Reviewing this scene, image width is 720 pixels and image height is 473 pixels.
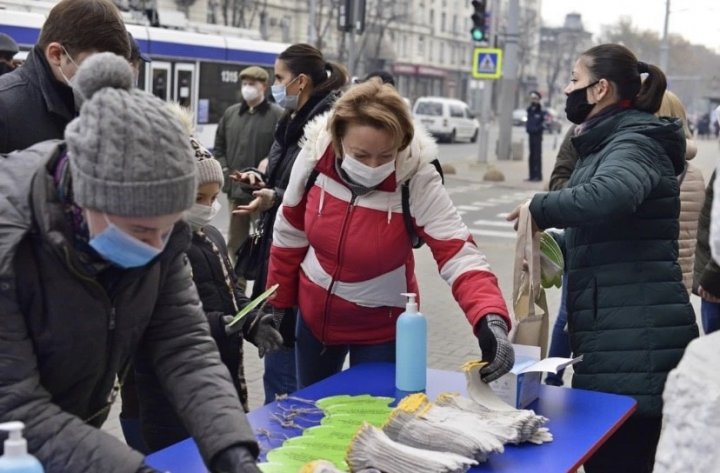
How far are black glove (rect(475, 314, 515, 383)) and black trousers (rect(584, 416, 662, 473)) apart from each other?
0.77 meters

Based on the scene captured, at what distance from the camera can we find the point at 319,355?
12.6 ft

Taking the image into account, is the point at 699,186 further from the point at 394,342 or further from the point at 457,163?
the point at 457,163

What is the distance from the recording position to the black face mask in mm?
3828

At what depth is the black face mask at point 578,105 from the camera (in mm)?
3828

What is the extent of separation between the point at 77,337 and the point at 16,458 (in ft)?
1.14

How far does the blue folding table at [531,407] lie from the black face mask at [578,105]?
1079 mm

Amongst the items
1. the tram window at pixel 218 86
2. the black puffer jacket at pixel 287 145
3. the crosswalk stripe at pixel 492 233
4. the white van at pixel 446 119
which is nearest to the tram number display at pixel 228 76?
the tram window at pixel 218 86

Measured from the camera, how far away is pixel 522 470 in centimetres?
265

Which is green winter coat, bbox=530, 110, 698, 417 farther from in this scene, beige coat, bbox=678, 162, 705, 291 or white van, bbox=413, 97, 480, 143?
white van, bbox=413, 97, 480, 143

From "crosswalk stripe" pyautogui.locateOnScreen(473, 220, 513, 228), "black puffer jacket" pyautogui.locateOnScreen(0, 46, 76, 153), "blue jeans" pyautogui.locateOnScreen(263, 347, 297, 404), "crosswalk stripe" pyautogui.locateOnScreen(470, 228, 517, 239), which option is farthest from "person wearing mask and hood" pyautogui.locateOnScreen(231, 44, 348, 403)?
"crosswalk stripe" pyautogui.locateOnScreen(473, 220, 513, 228)

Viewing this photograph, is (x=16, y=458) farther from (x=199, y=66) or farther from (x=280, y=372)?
(x=199, y=66)

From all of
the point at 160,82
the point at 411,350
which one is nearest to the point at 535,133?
the point at 160,82

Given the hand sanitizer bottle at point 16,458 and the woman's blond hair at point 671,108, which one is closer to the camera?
the hand sanitizer bottle at point 16,458

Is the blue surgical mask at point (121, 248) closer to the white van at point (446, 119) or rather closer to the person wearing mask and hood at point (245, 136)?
the person wearing mask and hood at point (245, 136)
